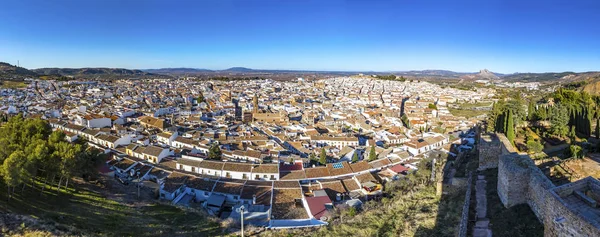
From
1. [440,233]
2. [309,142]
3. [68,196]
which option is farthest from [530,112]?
[68,196]

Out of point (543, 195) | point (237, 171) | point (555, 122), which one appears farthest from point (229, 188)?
point (555, 122)

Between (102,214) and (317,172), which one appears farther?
(317,172)

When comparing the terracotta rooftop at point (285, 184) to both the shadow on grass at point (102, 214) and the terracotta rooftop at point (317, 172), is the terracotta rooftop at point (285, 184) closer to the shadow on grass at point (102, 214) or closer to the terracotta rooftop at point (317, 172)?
the terracotta rooftop at point (317, 172)

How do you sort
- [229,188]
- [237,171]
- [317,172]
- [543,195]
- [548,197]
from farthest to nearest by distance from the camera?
[317,172]
[237,171]
[229,188]
[543,195]
[548,197]

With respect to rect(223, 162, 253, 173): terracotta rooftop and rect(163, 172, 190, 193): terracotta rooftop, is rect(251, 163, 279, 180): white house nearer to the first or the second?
rect(223, 162, 253, 173): terracotta rooftop

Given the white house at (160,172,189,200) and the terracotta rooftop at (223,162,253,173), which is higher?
the terracotta rooftop at (223,162,253,173)

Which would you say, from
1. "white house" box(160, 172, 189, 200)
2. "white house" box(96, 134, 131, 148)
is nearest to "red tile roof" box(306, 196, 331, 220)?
"white house" box(160, 172, 189, 200)

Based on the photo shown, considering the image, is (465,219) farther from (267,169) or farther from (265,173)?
(267,169)
